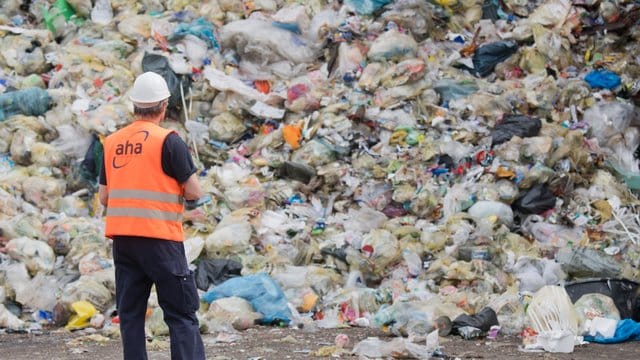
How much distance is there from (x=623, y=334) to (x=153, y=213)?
297cm

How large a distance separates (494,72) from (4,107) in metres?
4.33

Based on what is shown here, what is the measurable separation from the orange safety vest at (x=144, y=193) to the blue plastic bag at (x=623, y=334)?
2752mm

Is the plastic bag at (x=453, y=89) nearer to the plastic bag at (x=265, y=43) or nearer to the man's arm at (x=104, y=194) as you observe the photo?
the plastic bag at (x=265, y=43)

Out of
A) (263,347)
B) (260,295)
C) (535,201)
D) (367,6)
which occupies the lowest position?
(535,201)

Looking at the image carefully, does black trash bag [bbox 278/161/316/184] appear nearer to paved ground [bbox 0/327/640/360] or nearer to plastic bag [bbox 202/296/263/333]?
plastic bag [bbox 202/296/263/333]

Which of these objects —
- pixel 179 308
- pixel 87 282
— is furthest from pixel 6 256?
pixel 179 308

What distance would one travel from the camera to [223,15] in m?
9.34

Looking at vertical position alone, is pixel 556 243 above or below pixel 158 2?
below

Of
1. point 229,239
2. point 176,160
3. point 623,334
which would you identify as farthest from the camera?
point 229,239

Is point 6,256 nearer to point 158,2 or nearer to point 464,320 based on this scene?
point 464,320

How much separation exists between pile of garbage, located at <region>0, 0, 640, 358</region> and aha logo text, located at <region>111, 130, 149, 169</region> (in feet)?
6.05

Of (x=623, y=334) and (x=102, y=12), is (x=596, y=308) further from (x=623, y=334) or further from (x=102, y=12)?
(x=102, y=12)

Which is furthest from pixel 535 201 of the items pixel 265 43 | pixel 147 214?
pixel 147 214

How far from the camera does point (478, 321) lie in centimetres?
541
